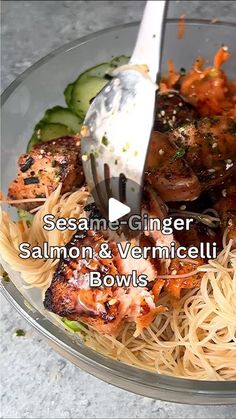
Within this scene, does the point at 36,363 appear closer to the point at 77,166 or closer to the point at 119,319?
the point at 119,319

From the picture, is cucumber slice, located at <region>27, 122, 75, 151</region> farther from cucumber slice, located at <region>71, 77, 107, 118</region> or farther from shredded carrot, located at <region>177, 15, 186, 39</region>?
shredded carrot, located at <region>177, 15, 186, 39</region>

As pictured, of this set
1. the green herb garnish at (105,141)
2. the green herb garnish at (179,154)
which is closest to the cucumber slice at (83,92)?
the green herb garnish at (179,154)

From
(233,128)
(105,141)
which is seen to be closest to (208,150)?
(233,128)

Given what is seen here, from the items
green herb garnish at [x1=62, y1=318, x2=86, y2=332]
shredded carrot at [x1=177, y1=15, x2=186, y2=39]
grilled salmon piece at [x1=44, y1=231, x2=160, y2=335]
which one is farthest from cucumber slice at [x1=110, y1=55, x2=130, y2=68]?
green herb garnish at [x1=62, y1=318, x2=86, y2=332]

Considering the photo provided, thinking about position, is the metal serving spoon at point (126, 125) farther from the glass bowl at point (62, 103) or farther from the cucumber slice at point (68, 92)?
the cucumber slice at point (68, 92)

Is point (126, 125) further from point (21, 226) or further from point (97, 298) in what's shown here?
point (21, 226)

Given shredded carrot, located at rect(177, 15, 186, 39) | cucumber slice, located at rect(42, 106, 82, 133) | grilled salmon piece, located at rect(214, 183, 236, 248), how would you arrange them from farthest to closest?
shredded carrot, located at rect(177, 15, 186, 39) < cucumber slice, located at rect(42, 106, 82, 133) < grilled salmon piece, located at rect(214, 183, 236, 248)

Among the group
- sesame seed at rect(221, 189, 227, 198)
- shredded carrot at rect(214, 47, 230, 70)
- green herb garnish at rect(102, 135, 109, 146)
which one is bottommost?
sesame seed at rect(221, 189, 227, 198)
